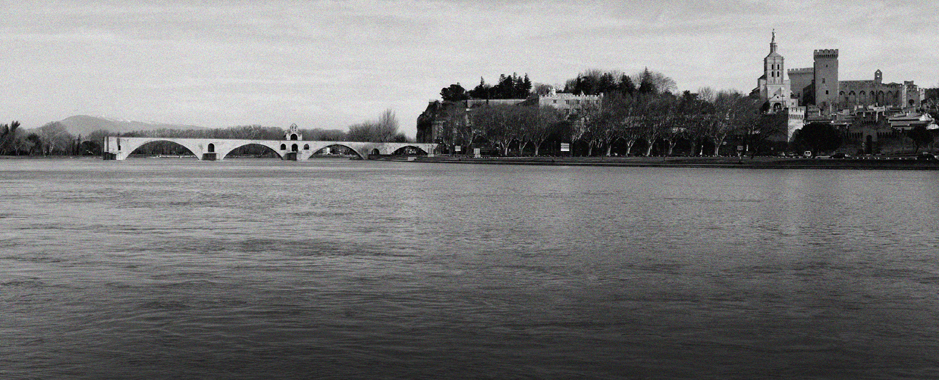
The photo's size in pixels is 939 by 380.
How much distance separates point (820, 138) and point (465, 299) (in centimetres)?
11069

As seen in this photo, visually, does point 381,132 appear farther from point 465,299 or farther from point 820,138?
point 465,299

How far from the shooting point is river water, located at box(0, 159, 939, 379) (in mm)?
7891

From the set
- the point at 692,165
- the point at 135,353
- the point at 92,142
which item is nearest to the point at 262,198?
the point at 135,353

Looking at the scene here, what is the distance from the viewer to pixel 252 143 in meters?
152

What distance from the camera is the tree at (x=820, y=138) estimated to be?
114 m

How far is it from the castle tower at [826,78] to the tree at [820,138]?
52.2 m

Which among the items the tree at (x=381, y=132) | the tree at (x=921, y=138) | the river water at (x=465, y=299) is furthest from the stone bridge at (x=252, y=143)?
the river water at (x=465, y=299)

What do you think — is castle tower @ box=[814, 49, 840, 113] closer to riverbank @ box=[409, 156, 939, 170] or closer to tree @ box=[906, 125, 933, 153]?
tree @ box=[906, 125, 933, 153]

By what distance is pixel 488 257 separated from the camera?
15.4 m

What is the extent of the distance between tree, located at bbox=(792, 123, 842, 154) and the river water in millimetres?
95675

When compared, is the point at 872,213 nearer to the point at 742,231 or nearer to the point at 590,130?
the point at 742,231

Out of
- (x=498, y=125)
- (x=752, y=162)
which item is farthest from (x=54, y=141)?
(x=752, y=162)

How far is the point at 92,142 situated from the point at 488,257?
165 meters

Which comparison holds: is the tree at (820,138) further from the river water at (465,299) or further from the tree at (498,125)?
the river water at (465,299)
